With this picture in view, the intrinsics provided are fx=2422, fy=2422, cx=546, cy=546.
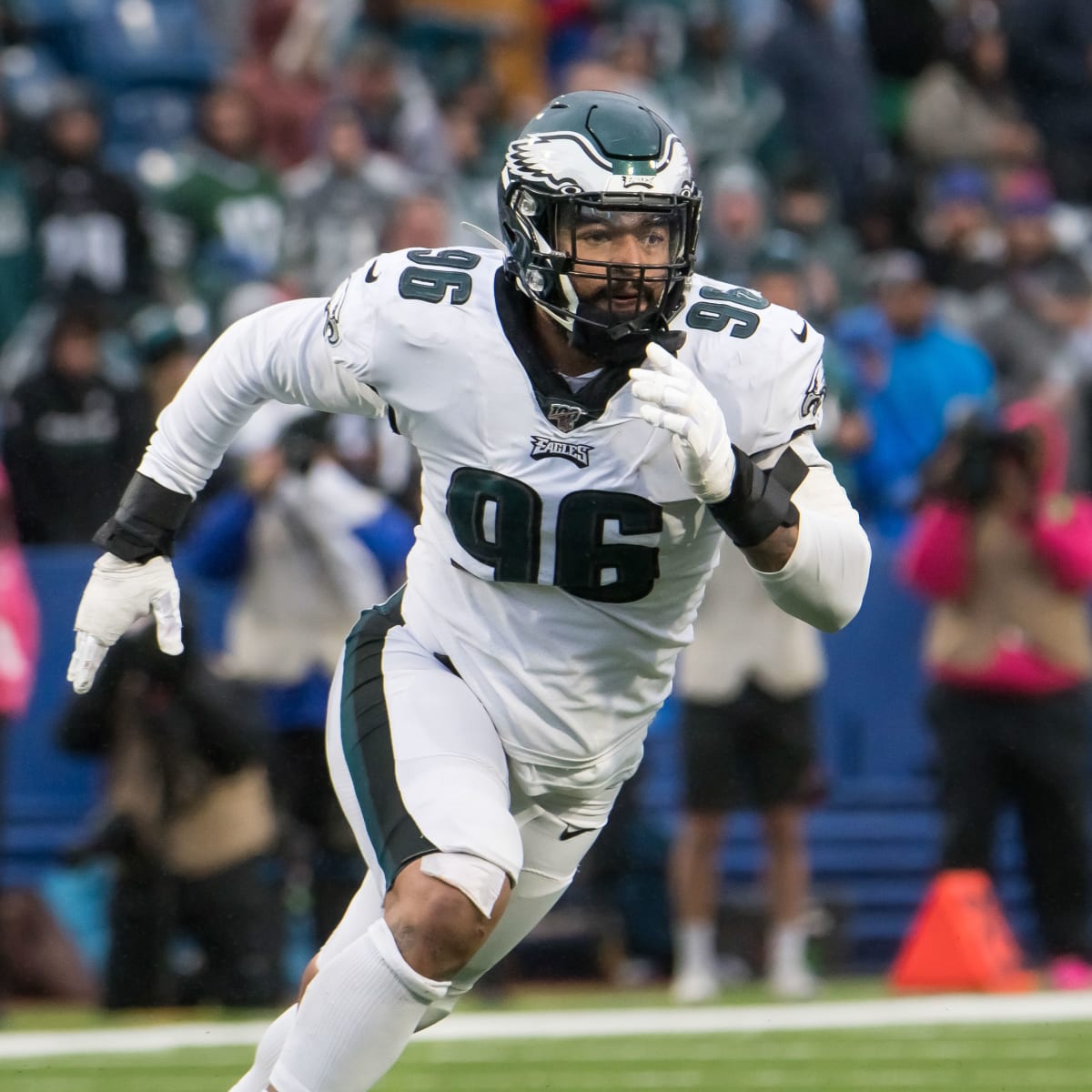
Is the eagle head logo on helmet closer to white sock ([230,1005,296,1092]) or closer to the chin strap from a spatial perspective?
the chin strap

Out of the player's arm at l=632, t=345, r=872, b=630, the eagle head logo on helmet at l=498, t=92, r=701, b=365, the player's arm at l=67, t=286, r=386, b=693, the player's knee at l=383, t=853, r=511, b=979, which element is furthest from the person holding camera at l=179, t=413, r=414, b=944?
the player's knee at l=383, t=853, r=511, b=979

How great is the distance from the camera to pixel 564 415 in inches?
146

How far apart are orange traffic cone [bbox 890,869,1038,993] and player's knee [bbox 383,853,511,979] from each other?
144 inches

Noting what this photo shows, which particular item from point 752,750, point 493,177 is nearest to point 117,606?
point 752,750

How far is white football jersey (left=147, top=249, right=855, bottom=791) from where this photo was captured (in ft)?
12.1

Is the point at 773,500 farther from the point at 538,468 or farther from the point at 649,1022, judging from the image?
the point at 649,1022

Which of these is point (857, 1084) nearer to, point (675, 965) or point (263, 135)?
point (675, 965)

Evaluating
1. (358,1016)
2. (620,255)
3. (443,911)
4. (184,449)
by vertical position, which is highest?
(620,255)

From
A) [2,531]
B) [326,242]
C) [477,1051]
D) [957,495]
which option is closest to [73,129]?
[326,242]

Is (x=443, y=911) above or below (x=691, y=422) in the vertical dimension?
below

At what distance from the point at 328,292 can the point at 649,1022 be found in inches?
122

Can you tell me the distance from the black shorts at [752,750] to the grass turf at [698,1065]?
1.13 metres

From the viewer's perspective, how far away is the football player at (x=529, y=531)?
11.6ft

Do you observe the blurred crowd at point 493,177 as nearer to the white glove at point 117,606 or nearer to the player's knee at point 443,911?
the white glove at point 117,606
